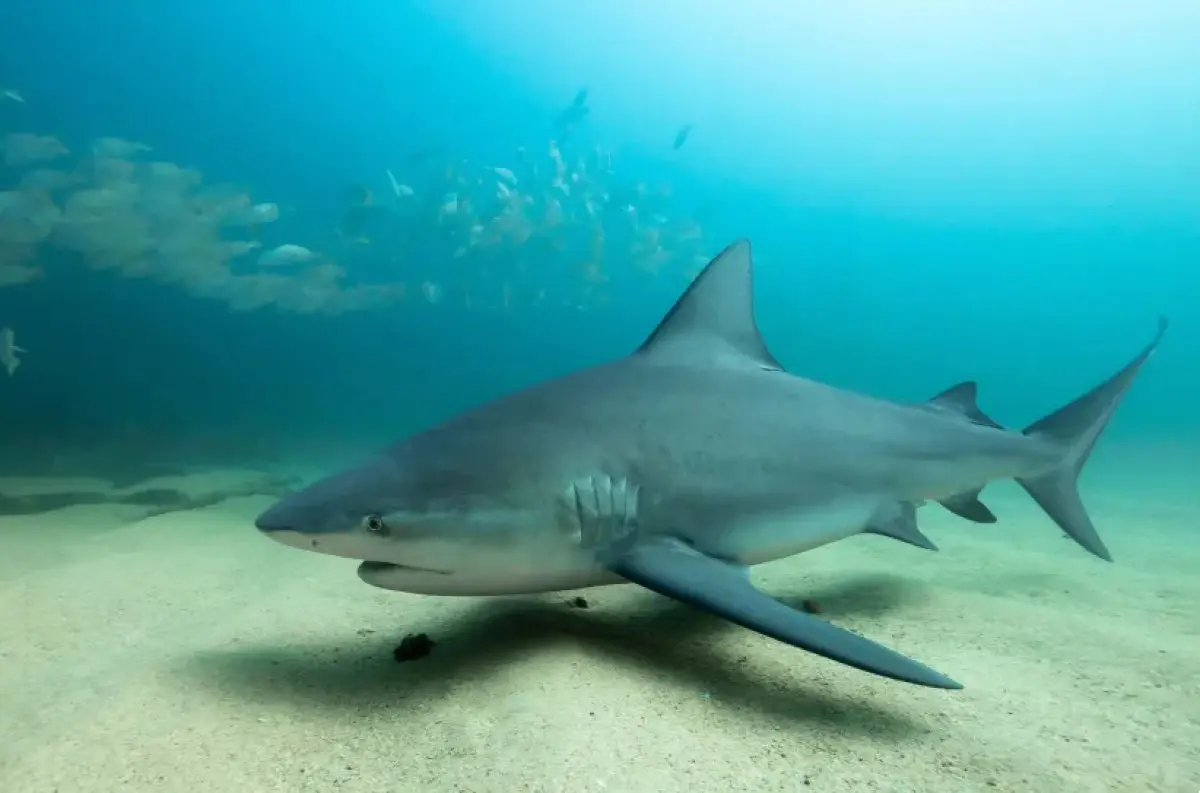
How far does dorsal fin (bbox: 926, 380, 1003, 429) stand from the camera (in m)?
4.02

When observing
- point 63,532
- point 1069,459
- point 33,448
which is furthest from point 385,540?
point 33,448

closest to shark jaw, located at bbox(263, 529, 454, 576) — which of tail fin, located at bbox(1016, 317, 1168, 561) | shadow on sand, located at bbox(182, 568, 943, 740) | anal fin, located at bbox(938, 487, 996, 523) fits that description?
shadow on sand, located at bbox(182, 568, 943, 740)

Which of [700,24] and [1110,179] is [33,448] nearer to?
[700,24]

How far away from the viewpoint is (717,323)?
3.41 meters

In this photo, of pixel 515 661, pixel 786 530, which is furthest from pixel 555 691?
pixel 786 530

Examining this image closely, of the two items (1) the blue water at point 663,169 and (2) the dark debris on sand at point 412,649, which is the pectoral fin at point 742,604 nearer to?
(2) the dark debris on sand at point 412,649

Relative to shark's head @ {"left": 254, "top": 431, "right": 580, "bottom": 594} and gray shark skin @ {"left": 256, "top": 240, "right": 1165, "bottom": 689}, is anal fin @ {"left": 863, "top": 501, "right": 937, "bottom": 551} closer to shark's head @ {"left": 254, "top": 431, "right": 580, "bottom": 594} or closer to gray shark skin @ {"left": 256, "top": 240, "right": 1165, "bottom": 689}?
gray shark skin @ {"left": 256, "top": 240, "right": 1165, "bottom": 689}

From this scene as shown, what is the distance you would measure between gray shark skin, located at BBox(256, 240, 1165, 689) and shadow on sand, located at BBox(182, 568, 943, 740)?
267 mm

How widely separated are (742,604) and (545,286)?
41.6 m

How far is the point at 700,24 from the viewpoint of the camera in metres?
A: 50.3

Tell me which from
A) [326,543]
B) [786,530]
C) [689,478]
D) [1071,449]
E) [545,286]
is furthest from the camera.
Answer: [545,286]

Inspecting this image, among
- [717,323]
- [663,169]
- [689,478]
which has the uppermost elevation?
[663,169]

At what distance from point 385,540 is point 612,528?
2.69 ft

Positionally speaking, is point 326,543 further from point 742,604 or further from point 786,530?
point 786,530
